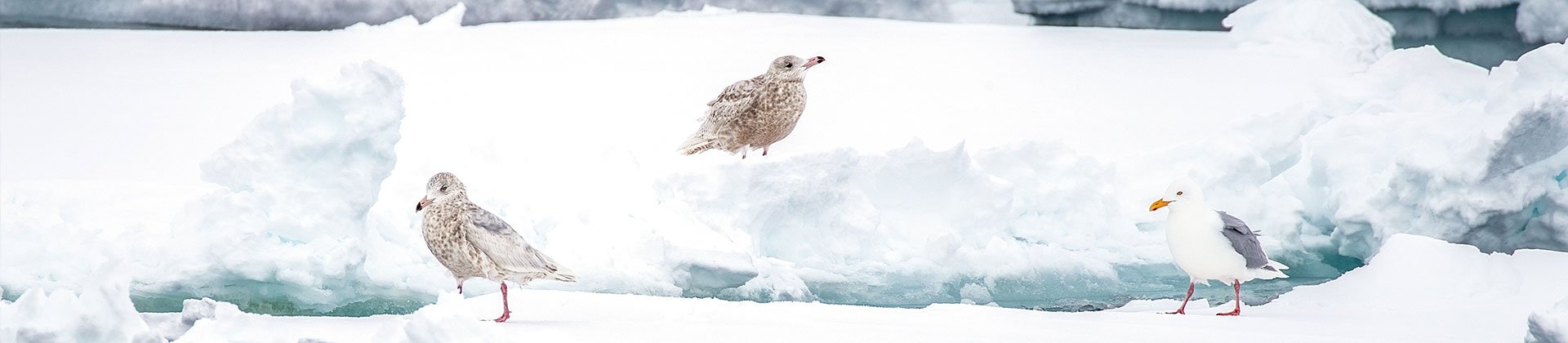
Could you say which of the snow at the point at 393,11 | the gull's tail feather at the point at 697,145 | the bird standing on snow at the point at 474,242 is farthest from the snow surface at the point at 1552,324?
the snow at the point at 393,11

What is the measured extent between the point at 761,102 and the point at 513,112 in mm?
2151

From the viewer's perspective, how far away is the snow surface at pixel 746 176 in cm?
480

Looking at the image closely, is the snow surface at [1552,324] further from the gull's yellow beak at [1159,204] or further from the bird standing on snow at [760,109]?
the bird standing on snow at [760,109]

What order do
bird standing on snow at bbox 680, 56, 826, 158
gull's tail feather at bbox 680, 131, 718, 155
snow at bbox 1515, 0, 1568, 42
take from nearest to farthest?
bird standing on snow at bbox 680, 56, 826, 158
gull's tail feather at bbox 680, 131, 718, 155
snow at bbox 1515, 0, 1568, 42

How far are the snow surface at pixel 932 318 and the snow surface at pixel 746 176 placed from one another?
1.36 ft

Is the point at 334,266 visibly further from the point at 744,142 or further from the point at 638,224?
the point at 744,142

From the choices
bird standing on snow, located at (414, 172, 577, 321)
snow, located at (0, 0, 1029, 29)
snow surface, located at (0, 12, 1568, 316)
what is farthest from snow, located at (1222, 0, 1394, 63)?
bird standing on snow, located at (414, 172, 577, 321)

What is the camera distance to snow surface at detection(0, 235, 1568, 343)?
3.30 m

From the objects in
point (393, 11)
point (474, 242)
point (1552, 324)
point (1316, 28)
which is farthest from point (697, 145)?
point (1316, 28)

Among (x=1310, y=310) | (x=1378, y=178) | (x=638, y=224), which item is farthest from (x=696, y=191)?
(x=1378, y=178)

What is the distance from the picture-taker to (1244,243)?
424 centimetres

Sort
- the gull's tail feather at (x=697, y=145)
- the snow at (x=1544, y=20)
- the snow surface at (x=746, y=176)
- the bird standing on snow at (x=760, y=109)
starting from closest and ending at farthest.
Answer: the snow surface at (x=746, y=176), the bird standing on snow at (x=760, y=109), the gull's tail feather at (x=697, y=145), the snow at (x=1544, y=20)

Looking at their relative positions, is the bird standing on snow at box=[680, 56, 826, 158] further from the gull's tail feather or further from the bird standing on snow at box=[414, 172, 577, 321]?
the bird standing on snow at box=[414, 172, 577, 321]

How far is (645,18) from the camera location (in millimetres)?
9992
